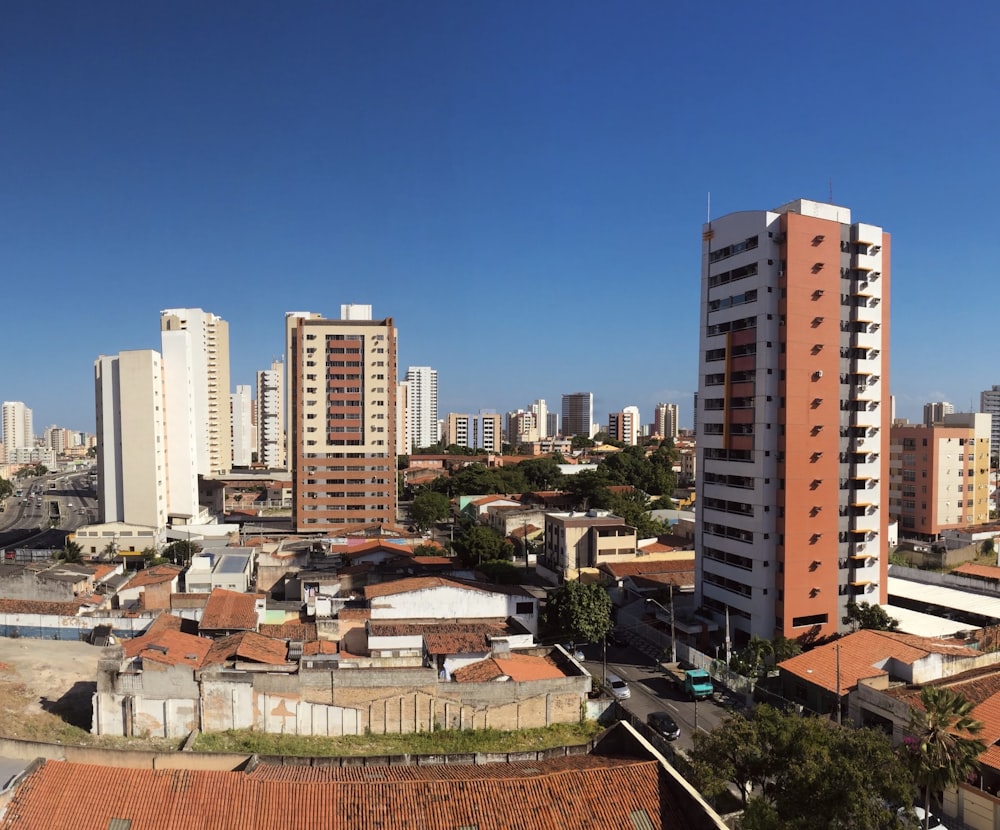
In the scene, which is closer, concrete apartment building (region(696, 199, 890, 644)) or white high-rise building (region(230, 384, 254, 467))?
concrete apartment building (region(696, 199, 890, 644))

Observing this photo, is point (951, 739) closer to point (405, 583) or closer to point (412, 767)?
point (412, 767)

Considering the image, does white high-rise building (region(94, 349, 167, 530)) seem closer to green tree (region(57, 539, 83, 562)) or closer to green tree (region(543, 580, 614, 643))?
green tree (region(57, 539, 83, 562))

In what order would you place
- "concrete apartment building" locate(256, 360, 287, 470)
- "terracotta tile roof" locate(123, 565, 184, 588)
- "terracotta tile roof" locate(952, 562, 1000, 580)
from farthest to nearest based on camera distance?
"concrete apartment building" locate(256, 360, 287, 470) → "terracotta tile roof" locate(952, 562, 1000, 580) → "terracotta tile roof" locate(123, 565, 184, 588)

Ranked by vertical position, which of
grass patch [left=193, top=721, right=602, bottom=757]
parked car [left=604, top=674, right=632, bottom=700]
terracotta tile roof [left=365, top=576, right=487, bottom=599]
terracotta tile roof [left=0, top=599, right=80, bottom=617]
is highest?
terracotta tile roof [left=365, top=576, right=487, bottom=599]

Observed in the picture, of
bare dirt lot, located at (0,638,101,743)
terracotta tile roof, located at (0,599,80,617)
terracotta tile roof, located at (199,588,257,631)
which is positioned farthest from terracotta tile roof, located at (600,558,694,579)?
terracotta tile roof, located at (0,599,80,617)

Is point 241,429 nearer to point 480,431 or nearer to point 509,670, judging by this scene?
point 480,431

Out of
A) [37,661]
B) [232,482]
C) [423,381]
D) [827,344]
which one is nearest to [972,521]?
[827,344]

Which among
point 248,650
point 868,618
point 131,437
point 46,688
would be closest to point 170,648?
point 248,650

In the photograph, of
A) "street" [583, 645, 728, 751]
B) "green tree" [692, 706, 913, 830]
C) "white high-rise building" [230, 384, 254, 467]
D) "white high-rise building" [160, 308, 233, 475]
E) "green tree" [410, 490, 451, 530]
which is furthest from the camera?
"white high-rise building" [230, 384, 254, 467]
